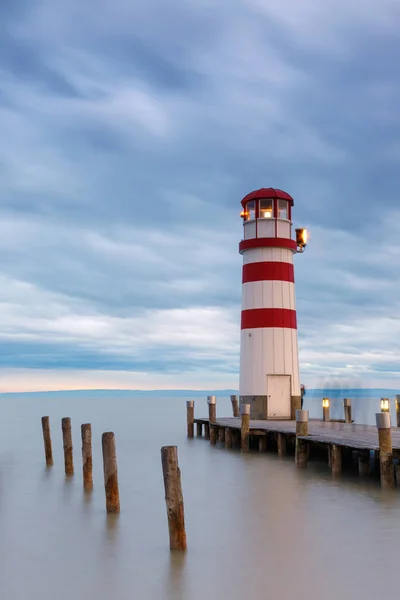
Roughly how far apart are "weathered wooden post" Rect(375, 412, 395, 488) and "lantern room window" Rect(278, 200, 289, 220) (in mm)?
13752

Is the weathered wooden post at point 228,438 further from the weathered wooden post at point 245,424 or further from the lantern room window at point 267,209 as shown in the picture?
the lantern room window at point 267,209

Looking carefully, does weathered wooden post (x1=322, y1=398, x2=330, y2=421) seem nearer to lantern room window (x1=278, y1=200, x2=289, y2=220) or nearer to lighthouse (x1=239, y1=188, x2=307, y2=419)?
lighthouse (x1=239, y1=188, x2=307, y2=419)

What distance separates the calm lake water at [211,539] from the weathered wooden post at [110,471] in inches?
12.5

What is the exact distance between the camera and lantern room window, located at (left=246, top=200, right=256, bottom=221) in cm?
2840

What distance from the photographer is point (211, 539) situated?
1311cm

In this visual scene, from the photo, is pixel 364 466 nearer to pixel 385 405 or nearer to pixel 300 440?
pixel 300 440

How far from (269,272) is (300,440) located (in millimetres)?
8443

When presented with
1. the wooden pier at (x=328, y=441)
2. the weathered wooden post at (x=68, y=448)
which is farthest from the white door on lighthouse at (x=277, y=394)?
the weathered wooden post at (x=68, y=448)

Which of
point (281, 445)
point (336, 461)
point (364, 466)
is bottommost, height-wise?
point (364, 466)

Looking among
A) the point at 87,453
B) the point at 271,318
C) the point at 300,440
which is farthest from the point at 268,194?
the point at 87,453

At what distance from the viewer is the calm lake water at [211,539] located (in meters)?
10.3

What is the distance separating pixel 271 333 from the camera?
27312 millimetres

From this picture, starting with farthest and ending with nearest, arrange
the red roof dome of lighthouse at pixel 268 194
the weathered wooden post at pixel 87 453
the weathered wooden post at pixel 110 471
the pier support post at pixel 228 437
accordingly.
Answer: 1. the pier support post at pixel 228 437
2. the red roof dome of lighthouse at pixel 268 194
3. the weathered wooden post at pixel 87 453
4. the weathered wooden post at pixel 110 471

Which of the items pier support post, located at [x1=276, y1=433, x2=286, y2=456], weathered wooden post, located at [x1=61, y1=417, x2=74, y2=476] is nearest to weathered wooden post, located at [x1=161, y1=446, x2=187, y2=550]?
weathered wooden post, located at [x1=61, y1=417, x2=74, y2=476]
